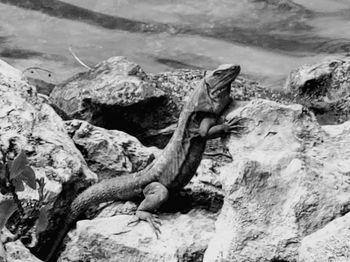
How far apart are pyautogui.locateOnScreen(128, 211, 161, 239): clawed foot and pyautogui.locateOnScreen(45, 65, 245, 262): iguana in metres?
0.32

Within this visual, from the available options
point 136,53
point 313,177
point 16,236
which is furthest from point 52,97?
point 313,177

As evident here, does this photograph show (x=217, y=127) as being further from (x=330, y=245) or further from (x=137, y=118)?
(x=137, y=118)

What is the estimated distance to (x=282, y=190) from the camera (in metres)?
4.49

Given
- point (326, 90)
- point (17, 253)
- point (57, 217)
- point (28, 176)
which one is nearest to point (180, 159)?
point (57, 217)

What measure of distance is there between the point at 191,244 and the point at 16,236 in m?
1.02

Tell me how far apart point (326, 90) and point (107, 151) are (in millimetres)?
2919

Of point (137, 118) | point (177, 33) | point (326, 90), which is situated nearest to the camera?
point (137, 118)

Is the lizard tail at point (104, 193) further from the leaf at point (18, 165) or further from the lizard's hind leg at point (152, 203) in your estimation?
the leaf at point (18, 165)

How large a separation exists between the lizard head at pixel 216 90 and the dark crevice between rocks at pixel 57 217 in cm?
97

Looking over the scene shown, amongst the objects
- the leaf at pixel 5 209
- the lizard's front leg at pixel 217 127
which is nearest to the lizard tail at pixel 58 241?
the lizard's front leg at pixel 217 127

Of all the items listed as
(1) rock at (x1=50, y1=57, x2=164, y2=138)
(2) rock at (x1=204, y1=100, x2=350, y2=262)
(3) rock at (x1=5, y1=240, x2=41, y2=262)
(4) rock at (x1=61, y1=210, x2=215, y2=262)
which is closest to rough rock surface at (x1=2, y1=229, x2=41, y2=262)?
(3) rock at (x1=5, y1=240, x2=41, y2=262)

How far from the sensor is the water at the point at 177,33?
1015cm

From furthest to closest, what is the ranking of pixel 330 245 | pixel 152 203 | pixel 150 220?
pixel 152 203
pixel 150 220
pixel 330 245

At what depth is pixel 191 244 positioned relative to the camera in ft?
16.5
